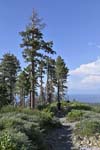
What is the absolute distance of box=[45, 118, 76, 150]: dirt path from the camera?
56.2 ft

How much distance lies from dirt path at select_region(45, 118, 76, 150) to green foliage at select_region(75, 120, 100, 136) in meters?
0.65

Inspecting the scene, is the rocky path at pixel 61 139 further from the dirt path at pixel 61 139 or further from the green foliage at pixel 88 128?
the green foliage at pixel 88 128

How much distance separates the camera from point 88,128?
19.1m

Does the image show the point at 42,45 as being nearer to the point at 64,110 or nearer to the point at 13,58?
the point at 64,110

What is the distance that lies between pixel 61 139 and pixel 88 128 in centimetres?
170

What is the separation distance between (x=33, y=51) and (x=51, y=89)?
28.1 metres

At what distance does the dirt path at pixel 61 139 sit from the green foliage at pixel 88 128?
2.15 feet

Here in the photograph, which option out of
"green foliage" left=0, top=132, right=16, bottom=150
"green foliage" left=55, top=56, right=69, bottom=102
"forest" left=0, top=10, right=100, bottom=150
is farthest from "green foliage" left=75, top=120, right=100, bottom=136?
"green foliage" left=55, top=56, right=69, bottom=102

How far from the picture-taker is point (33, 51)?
38.2 meters

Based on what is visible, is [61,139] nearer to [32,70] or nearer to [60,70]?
[32,70]

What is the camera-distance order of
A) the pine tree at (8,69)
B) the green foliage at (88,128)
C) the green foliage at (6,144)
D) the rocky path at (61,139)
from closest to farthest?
1. the green foliage at (6,144)
2. the rocky path at (61,139)
3. the green foliage at (88,128)
4. the pine tree at (8,69)

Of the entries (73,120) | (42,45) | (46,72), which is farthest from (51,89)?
(73,120)

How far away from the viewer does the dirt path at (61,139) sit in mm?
17128

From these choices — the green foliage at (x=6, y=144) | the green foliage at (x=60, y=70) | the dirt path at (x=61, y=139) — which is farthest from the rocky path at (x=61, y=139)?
the green foliage at (x=60, y=70)
